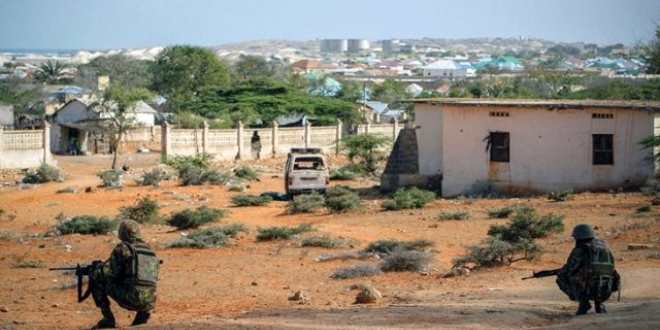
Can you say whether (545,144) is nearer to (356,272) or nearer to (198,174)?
(198,174)

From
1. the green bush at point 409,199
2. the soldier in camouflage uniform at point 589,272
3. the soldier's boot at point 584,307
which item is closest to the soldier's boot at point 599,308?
the soldier in camouflage uniform at point 589,272

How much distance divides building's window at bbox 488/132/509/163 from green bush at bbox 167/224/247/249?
973 centimetres

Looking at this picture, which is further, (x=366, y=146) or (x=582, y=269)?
(x=366, y=146)

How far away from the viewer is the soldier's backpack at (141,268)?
12492mm

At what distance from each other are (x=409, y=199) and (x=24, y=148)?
1947cm

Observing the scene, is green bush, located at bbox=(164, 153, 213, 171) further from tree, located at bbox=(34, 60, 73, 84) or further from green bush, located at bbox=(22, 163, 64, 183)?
tree, located at bbox=(34, 60, 73, 84)

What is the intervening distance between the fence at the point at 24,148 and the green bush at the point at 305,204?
16.3 meters

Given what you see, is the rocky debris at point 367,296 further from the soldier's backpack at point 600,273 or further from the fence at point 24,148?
the fence at point 24,148

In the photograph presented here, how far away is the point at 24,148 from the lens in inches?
1716

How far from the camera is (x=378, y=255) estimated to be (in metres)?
20.5

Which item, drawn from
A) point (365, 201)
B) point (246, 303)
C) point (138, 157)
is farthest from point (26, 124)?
point (246, 303)

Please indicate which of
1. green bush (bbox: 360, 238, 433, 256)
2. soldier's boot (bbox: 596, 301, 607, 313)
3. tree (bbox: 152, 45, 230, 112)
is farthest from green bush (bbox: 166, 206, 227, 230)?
tree (bbox: 152, 45, 230, 112)

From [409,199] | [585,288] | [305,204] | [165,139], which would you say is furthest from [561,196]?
[165,139]

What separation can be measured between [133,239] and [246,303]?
344cm
